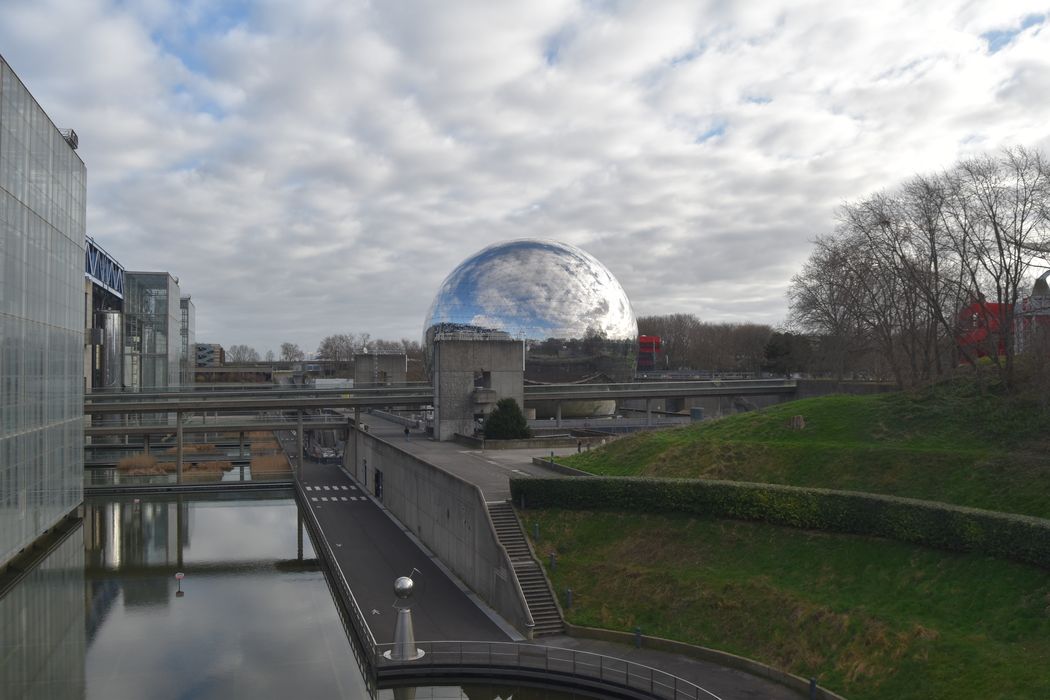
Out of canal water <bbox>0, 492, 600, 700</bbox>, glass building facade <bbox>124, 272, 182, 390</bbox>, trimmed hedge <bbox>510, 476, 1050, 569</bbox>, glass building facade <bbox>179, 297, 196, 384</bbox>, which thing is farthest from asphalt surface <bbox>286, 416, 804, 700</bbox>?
glass building facade <bbox>179, 297, 196, 384</bbox>

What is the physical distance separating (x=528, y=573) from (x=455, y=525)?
18.4 ft

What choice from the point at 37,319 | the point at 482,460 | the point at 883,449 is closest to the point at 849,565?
the point at 883,449

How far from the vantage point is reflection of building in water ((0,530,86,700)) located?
1920 cm

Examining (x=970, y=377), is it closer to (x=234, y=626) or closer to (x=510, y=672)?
(x=510, y=672)

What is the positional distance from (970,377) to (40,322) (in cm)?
3727

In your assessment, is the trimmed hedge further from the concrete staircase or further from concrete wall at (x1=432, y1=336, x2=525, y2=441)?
concrete wall at (x1=432, y1=336, x2=525, y2=441)

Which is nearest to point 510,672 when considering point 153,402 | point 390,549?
point 390,549

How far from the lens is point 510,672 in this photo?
19016 mm

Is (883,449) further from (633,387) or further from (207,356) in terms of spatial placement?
(207,356)

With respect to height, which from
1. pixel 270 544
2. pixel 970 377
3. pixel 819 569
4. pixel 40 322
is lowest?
pixel 270 544

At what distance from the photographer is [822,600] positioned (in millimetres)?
19016

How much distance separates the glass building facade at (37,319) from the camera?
28.2m

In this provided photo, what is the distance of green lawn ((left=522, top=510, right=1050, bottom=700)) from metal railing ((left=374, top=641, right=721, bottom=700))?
6.89ft

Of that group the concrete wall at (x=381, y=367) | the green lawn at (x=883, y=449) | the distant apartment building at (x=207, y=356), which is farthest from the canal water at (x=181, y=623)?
the distant apartment building at (x=207, y=356)
